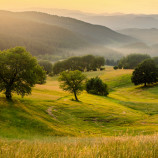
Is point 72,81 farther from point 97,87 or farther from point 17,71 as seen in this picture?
point 97,87

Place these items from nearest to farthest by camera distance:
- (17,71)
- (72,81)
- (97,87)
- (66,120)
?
(17,71) < (66,120) < (72,81) < (97,87)

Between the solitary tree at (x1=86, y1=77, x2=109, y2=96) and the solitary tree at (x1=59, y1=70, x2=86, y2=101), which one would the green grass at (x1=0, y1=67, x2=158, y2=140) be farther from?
the solitary tree at (x1=86, y1=77, x2=109, y2=96)

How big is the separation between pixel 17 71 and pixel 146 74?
3967 inches

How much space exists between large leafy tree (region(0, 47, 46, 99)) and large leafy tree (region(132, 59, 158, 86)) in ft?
313

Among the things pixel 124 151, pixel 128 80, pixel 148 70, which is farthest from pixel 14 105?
pixel 128 80

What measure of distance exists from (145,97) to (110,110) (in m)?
47.8

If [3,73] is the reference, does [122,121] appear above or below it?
below

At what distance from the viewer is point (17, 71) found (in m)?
49.5

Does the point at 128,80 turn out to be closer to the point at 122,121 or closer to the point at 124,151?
the point at 122,121

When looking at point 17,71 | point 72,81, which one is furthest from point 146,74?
point 17,71

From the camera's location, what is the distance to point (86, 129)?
161 ft

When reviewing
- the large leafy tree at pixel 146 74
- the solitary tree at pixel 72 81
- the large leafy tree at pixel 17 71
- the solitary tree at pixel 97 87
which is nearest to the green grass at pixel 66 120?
the large leafy tree at pixel 17 71

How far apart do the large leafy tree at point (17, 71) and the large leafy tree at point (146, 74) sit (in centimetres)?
9538

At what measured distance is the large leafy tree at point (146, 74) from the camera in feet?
419
